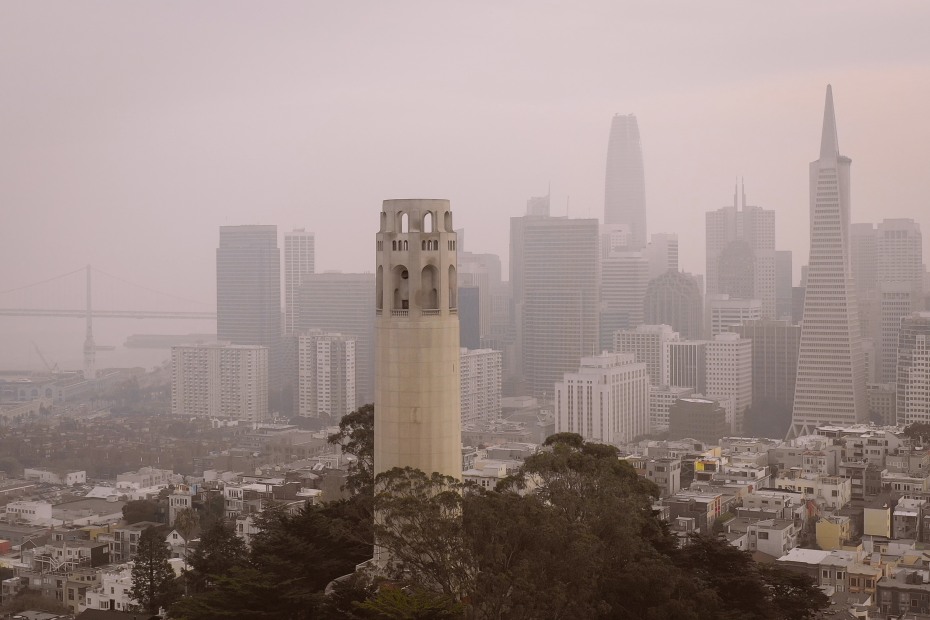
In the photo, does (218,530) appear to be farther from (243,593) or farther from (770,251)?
(770,251)

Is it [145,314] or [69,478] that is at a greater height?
[145,314]

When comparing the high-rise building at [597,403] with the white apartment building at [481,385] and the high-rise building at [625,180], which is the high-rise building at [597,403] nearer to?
the white apartment building at [481,385]

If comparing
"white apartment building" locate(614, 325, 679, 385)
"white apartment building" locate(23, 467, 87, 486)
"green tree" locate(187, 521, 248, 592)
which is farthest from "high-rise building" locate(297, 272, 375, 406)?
"green tree" locate(187, 521, 248, 592)

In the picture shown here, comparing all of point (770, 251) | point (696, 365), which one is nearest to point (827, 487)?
point (696, 365)

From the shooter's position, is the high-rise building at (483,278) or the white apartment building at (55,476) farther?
the high-rise building at (483,278)

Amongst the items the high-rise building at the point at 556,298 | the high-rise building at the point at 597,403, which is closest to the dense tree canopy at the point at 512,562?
the high-rise building at the point at 597,403
